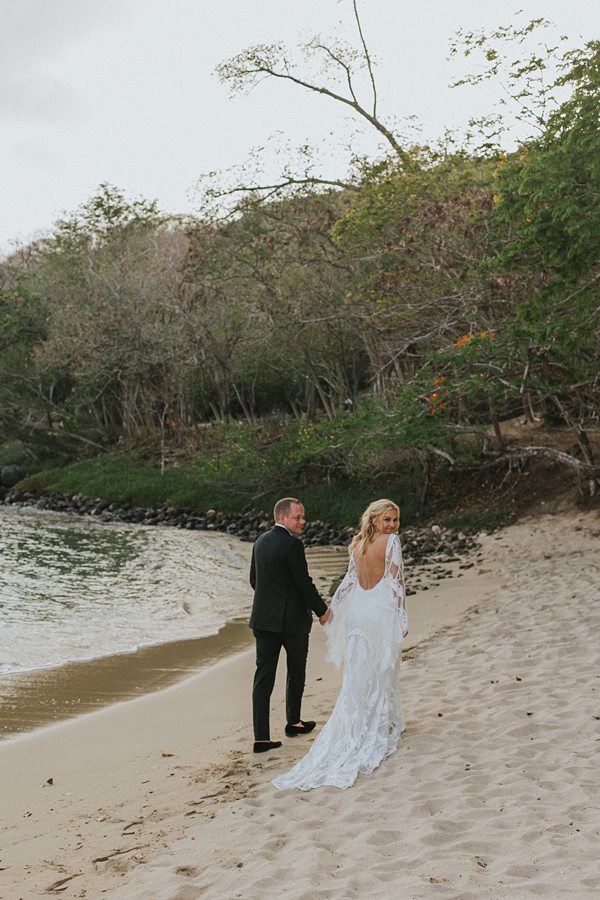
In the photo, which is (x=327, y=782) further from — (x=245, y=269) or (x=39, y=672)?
(x=245, y=269)

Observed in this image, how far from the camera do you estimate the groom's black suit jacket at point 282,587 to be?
7.57 m

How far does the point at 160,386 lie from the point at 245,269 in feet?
29.0

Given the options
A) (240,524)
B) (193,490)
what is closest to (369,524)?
(240,524)

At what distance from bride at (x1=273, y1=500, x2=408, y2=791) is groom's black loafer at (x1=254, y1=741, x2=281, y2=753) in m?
0.73

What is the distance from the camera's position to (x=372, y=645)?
720 centimetres

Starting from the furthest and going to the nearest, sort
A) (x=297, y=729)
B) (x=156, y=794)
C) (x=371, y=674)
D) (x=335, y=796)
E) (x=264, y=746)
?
(x=297, y=729)
(x=264, y=746)
(x=371, y=674)
(x=156, y=794)
(x=335, y=796)

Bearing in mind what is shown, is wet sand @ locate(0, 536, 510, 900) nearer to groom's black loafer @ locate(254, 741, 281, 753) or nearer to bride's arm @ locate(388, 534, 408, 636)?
groom's black loafer @ locate(254, 741, 281, 753)

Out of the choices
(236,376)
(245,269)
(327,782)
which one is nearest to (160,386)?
(236,376)

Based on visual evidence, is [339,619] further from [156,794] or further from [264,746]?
[156,794]

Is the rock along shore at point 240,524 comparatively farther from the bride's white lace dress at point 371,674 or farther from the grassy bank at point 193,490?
the bride's white lace dress at point 371,674

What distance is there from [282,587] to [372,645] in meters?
0.90

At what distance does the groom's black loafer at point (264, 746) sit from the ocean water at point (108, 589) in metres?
5.96

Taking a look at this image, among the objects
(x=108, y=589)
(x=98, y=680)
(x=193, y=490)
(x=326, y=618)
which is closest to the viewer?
(x=326, y=618)

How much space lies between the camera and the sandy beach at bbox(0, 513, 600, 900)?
5.01m
